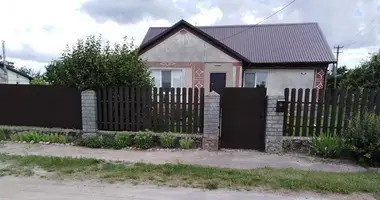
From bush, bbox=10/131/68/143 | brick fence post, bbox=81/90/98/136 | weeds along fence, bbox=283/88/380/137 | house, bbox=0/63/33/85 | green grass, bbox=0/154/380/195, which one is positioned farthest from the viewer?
house, bbox=0/63/33/85

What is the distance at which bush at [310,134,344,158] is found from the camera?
6.24 metres

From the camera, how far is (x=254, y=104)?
22.4 ft

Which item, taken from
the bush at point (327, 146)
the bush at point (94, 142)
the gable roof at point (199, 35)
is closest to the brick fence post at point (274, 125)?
the bush at point (327, 146)

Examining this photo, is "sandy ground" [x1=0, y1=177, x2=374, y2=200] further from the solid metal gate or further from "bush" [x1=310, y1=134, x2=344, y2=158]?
the solid metal gate

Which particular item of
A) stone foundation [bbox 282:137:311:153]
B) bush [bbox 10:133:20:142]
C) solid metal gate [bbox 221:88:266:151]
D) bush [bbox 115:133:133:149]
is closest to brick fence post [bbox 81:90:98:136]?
bush [bbox 115:133:133:149]

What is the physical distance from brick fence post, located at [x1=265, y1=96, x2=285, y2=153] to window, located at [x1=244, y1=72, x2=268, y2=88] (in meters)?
8.82

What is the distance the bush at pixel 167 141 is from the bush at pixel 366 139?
448cm

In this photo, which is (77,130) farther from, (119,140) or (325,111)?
(325,111)

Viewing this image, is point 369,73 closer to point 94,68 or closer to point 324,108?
point 324,108

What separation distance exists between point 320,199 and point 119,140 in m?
5.16

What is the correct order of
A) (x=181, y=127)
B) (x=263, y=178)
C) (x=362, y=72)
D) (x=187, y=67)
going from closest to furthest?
1. (x=263, y=178)
2. (x=181, y=127)
3. (x=187, y=67)
4. (x=362, y=72)

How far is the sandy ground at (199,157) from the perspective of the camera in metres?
5.71

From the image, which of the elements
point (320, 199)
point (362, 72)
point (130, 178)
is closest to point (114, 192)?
point (130, 178)

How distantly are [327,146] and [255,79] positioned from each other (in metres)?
9.34
